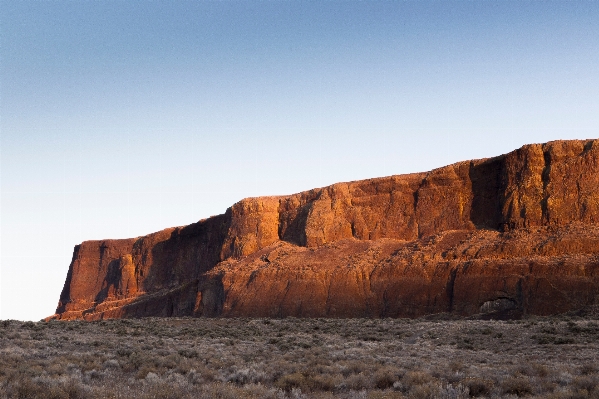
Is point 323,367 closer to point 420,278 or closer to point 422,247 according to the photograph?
point 420,278

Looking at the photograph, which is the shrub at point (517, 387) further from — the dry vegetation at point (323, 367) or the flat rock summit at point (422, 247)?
the flat rock summit at point (422, 247)

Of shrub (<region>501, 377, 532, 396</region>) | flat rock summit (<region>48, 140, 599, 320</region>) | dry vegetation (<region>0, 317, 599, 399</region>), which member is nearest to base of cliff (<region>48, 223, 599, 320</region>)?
flat rock summit (<region>48, 140, 599, 320</region>)

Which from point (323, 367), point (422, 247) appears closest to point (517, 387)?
point (323, 367)

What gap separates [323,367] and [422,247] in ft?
136

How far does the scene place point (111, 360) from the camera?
1923cm

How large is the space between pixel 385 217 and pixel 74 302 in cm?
6940

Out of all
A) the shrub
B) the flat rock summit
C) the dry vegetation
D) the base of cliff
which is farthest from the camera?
the flat rock summit

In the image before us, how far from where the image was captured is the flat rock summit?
4741 cm

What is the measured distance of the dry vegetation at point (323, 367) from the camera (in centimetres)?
1336

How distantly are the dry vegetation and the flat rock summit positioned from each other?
16.3 metres

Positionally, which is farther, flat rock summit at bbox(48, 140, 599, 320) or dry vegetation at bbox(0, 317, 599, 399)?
flat rock summit at bbox(48, 140, 599, 320)

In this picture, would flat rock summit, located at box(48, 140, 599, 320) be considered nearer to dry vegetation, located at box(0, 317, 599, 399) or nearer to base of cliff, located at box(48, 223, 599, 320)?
base of cliff, located at box(48, 223, 599, 320)

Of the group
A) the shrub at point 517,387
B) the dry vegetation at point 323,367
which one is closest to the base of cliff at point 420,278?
the dry vegetation at point 323,367

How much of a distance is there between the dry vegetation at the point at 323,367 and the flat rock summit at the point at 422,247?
16267 mm
